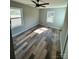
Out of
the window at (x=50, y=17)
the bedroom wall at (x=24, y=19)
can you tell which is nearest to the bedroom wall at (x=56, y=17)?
the window at (x=50, y=17)

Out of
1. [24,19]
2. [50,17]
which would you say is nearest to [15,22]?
[24,19]

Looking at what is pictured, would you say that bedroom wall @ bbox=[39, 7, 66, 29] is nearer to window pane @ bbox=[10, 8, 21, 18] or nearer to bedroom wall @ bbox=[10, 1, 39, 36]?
bedroom wall @ bbox=[10, 1, 39, 36]

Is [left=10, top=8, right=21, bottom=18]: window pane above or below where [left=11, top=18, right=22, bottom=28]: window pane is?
above

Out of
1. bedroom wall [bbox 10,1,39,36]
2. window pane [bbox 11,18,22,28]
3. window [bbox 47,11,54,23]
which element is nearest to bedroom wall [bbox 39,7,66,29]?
window [bbox 47,11,54,23]

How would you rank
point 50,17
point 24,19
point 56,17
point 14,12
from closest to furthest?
point 14,12 → point 24,19 → point 56,17 → point 50,17

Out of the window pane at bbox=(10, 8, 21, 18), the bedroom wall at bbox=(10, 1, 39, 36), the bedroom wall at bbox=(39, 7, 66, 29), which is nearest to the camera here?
the window pane at bbox=(10, 8, 21, 18)

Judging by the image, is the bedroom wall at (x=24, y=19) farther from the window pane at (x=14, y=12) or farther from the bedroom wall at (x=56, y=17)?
the bedroom wall at (x=56, y=17)

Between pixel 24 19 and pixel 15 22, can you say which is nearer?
pixel 15 22

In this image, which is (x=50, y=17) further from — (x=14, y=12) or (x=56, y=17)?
(x=14, y=12)
